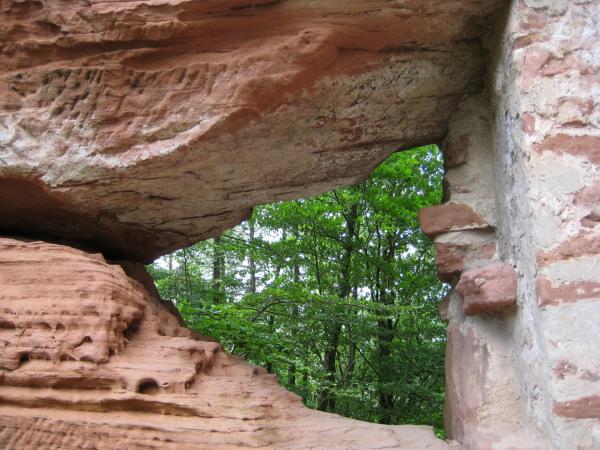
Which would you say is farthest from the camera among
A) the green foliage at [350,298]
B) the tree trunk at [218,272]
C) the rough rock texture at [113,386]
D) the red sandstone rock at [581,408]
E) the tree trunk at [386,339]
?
the tree trunk at [218,272]

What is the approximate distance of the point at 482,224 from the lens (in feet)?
9.12

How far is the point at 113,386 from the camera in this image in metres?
2.36

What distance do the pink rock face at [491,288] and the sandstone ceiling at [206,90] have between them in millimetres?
1152

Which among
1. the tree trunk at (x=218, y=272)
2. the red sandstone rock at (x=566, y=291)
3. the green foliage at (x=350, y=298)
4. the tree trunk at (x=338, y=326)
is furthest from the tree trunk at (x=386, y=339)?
the red sandstone rock at (x=566, y=291)

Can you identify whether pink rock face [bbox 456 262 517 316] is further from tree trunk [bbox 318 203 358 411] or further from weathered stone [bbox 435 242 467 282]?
tree trunk [bbox 318 203 358 411]

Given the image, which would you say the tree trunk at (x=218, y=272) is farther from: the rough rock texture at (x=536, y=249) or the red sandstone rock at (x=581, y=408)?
the red sandstone rock at (x=581, y=408)

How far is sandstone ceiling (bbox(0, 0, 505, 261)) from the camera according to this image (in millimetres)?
2637

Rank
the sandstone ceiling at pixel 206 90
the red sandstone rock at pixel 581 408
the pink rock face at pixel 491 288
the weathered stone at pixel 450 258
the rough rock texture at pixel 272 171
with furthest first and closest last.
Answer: the weathered stone at pixel 450 258
the sandstone ceiling at pixel 206 90
the pink rock face at pixel 491 288
the rough rock texture at pixel 272 171
the red sandstone rock at pixel 581 408

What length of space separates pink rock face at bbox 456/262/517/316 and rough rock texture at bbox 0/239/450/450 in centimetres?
70

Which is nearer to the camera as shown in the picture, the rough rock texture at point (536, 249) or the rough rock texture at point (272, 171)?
the rough rock texture at point (536, 249)

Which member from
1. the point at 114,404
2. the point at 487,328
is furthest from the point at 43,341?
the point at 487,328

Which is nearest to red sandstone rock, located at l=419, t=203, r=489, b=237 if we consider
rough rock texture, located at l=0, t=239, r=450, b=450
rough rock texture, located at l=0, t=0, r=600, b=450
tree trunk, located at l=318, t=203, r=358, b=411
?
rough rock texture, located at l=0, t=0, r=600, b=450

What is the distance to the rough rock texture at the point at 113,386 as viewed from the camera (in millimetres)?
2246

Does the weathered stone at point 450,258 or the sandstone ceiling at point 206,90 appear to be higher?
the sandstone ceiling at point 206,90
